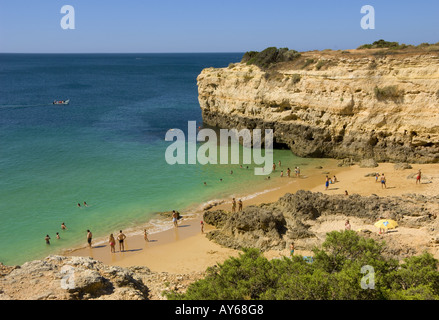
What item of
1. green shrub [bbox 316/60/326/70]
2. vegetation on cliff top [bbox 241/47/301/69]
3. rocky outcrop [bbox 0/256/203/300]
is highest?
vegetation on cliff top [bbox 241/47/301/69]

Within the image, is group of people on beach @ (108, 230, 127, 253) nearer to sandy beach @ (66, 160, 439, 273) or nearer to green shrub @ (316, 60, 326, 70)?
sandy beach @ (66, 160, 439, 273)

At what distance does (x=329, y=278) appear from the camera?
27.6ft

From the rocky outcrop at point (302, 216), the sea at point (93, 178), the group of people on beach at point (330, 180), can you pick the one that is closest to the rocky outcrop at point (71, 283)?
the rocky outcrop at point (302, 216)

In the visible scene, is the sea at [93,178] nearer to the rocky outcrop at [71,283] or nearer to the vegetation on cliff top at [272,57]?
the rocky outcrop at [71,283]

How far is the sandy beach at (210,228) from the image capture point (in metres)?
16.1

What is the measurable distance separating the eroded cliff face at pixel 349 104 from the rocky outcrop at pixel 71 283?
2173 cm

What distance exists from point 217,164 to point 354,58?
13879mm

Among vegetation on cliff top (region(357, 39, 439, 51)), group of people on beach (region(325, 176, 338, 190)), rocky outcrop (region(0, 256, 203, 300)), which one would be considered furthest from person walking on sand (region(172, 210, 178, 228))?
vegetation on cliff top (region(357, 39, 439, 51))

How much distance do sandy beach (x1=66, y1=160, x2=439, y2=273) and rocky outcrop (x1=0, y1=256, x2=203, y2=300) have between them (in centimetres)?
445

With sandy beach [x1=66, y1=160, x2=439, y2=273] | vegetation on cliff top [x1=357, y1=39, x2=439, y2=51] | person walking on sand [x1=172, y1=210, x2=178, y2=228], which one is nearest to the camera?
sandy beach [x1=66, y1=160, x2=439, y2=273]

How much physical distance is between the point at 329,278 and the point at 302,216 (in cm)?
967

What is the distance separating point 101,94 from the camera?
67.0 m

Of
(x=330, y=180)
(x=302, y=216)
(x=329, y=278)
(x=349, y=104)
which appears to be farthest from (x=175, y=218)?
(x=349, y=104)

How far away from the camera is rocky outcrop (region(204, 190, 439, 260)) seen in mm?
16469
